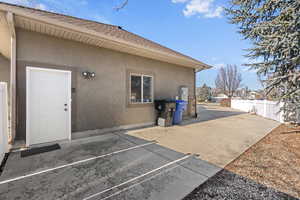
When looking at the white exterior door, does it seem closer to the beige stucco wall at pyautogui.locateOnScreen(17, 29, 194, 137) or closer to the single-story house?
the single-story house

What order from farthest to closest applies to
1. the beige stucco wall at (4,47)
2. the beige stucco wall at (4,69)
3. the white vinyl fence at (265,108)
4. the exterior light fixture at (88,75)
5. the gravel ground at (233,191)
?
the white vinyl fence at (265,108)
the beige stucco wall at (4,69)
the exterior light fixture at (88,75)
the beige stucco wall at (4,47)
the gravel ground at (233,191)

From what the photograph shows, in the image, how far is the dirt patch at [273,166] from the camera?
2.25 m

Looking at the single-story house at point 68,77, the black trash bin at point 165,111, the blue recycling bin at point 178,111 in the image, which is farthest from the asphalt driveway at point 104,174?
Answer: the blue recycling bin at point 178,111

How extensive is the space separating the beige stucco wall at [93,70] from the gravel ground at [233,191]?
3.90 meters

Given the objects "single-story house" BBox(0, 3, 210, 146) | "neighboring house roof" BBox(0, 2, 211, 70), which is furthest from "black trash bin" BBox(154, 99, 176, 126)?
"neighboring house roof" BBox(0, 2, 211, 70)

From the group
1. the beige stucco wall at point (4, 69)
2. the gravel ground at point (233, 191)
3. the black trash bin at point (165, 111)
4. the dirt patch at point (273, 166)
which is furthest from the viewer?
the beige stucco wall at point (4, 69)

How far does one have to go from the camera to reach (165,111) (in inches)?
241

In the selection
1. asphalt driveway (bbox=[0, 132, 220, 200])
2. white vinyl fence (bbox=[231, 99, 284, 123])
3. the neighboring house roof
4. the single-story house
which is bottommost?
asphalt driveway (bbox=[0, 132, 220, 200])

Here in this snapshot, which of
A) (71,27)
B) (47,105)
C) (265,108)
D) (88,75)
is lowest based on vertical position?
(265,108)

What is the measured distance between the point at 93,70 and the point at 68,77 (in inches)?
32.9

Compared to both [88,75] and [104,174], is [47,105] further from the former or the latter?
[104,174]

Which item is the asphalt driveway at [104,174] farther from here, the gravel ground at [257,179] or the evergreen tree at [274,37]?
the evergreen tree at [274,37]

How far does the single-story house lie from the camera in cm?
351

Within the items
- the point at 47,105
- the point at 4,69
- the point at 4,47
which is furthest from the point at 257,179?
the point at 4,69
